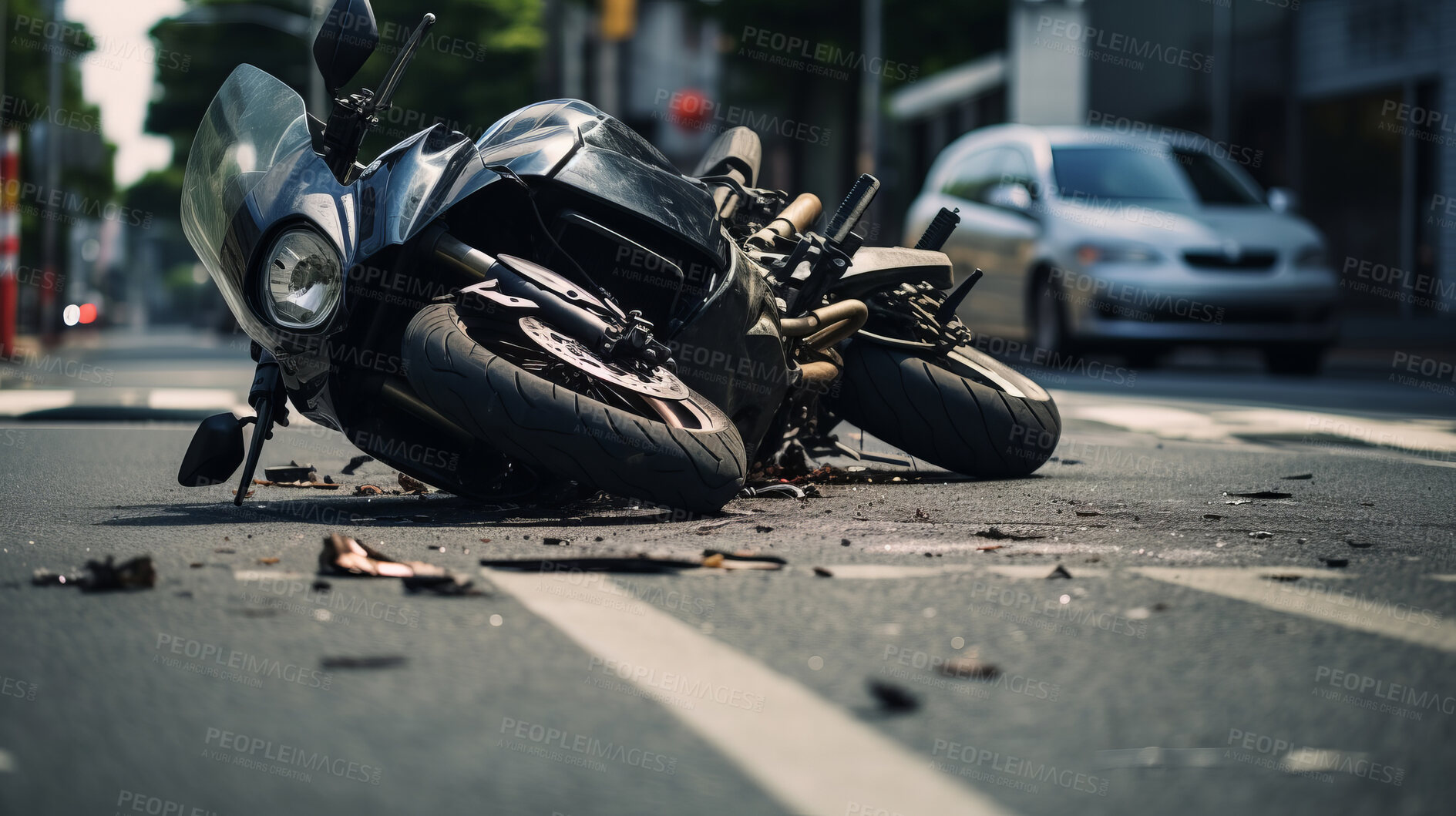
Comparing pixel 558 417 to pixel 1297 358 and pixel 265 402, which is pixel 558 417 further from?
pixel 1297 358

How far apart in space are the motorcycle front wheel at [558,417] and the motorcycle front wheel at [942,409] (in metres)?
1.69

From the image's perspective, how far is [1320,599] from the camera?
11.7 ft

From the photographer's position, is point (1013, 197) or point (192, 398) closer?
point (192, 398)

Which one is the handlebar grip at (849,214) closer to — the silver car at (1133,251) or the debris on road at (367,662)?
the debris on road at (367,662)

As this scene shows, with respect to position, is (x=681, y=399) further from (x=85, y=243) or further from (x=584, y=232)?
(x=85, y=243)

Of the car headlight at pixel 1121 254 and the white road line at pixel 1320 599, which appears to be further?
the car headlight at pixel 1121 254

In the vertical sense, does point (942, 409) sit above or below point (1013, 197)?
below

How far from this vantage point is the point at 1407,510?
5297mm

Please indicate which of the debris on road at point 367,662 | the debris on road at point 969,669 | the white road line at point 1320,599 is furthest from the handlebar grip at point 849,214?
the debris on road at point 367,662

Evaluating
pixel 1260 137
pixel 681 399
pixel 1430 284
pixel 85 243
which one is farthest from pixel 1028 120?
pixel 85 243

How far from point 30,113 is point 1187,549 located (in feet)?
145

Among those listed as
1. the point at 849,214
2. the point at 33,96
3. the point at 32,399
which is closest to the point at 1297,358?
the point at 849,214

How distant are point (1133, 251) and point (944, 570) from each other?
32.8 ft

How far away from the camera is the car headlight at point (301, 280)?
4.73m
